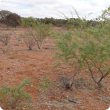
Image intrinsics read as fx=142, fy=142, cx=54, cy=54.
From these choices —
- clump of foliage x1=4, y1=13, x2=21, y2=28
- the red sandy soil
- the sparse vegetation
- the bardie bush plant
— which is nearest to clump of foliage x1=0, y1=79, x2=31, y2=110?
the sparse vegetation

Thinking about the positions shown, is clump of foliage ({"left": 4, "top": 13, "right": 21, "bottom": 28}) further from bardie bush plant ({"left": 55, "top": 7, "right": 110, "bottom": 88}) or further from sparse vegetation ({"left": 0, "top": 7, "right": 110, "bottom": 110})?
bardie bush plant ({"left": 55, "top": 7, "right": 110, "bottom": 88})

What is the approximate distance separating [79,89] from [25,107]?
1573 millimetres

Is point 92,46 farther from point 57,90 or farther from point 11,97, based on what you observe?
point 11,97

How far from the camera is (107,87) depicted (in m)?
3.94

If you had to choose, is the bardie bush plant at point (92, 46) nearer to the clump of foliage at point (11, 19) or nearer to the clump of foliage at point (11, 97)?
the clump of foliage at point (11, 97)

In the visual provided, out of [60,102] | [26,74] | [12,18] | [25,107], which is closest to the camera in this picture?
[25,107]

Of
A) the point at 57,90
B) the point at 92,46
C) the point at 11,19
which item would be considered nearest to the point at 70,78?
the point at 57,90

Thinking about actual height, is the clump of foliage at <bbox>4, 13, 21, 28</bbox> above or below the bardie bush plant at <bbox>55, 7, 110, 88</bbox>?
above

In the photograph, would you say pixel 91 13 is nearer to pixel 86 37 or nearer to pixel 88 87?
pixel 86 37

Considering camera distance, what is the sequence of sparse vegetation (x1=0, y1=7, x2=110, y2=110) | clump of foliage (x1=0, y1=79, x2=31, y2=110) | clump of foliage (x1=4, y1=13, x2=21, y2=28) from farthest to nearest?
clump of foliage (x1=4, y1=13, x2=21, y2=28) < sparse vegetation (x1=0, y1=7, x2=110, y2=110) < clump of foliage (x1=0, y1=79, x2=31, y2=110)

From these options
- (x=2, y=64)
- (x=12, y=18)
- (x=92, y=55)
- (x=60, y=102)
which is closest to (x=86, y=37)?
(x=92, y=55)

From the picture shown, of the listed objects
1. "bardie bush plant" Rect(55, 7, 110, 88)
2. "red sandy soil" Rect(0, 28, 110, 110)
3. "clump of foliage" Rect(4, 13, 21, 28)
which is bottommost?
"red sandy soil" Rect(0, 28, 110, 110)

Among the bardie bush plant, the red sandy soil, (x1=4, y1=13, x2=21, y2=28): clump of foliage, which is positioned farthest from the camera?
(x1=4, y1=13, x2=21, y2=28): clump of foliage

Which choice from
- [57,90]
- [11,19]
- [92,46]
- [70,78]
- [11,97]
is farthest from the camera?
[11,19]
